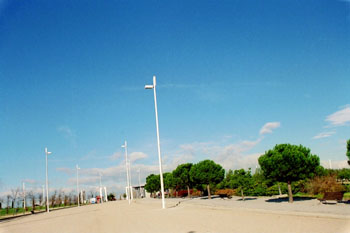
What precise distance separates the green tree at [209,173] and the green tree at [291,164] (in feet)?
51.1

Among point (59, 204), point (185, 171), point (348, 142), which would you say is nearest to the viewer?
point (348, 142)

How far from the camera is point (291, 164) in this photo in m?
23.9

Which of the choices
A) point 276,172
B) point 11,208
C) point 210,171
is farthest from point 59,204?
point 276,172

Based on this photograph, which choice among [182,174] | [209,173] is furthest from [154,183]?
[209,173]

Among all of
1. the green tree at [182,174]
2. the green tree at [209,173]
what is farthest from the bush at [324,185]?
the green tree at [182,174]

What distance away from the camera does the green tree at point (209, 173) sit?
40.2 m

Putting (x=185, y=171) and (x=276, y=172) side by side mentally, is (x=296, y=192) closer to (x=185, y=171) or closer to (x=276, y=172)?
(x=276, y=172)

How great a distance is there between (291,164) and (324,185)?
323cm

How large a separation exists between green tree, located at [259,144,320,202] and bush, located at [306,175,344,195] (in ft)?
3.33

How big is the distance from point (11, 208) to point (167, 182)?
29.5 m

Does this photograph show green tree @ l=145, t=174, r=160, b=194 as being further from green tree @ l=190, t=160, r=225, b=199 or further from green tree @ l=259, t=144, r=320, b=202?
green tree @ l=259, t=144, r=320, b=202

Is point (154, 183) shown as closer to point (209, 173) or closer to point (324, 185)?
point (209, 173)

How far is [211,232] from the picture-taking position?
1005 centimetres

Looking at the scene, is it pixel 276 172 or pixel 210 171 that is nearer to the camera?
pixel 276 172
